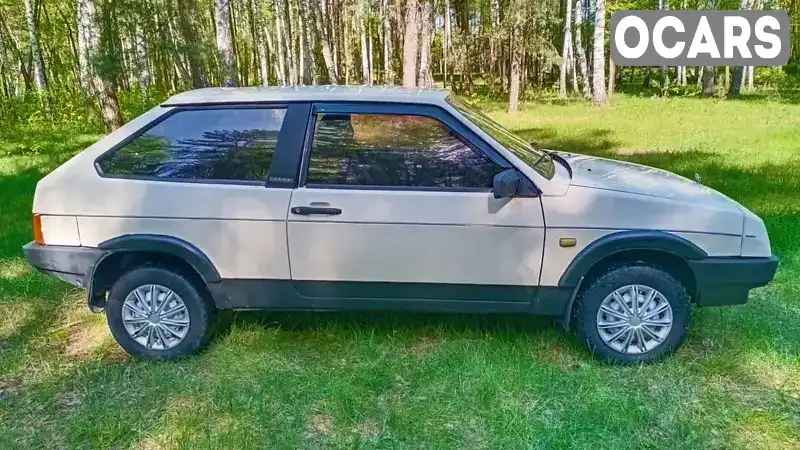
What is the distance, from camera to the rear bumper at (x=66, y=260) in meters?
3.57

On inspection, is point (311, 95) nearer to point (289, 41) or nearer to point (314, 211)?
point (314, 211)

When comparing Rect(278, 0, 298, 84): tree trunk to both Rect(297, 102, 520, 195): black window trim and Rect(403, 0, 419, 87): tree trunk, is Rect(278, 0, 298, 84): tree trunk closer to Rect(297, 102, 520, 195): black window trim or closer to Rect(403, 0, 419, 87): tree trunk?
Rect(403, 0, 419, 87): tree trunk

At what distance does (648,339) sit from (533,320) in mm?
848

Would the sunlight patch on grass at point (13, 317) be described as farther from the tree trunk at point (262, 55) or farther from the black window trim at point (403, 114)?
the tree trunk at point (262, 55)

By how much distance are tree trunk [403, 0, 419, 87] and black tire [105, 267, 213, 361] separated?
924 centimetres

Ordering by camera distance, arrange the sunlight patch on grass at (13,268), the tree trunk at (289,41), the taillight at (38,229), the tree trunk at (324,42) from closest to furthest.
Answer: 1. the taillight at (38,229)
2. the sunlight patch on grass at (13,268)
3. the tree trunk at (324,42)
4. the tree trunk at (289,41)

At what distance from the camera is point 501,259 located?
3385 millimetres

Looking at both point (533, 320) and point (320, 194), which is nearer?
point (320, 194)

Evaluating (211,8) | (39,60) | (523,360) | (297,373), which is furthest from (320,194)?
(211,8)

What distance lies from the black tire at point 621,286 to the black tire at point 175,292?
241 centimetres

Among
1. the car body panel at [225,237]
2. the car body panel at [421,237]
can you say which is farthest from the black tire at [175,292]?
the car body panel at [421,237]

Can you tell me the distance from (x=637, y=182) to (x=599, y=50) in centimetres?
1793

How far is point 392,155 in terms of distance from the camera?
3.46 meters

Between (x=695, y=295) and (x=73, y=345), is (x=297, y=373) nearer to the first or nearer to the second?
(x=73, y=345)
